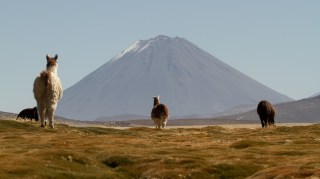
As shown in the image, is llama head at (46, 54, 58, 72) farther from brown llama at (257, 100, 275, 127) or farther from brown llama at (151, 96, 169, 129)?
brown llama at (257, 100, 275, 127)

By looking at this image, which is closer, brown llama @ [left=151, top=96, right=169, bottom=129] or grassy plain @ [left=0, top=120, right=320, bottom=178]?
grassy plain @ [left=0, top=120, right=320, bottom=178]

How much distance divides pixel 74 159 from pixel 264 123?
4904 centimetres

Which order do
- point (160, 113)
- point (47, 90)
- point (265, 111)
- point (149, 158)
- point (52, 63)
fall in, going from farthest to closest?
point (265, 111) → point (160, 113) → point (52, 63) → point (47, 90) → point (149, 158)

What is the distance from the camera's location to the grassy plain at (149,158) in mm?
39438

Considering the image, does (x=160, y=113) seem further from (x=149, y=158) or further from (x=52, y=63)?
(x=149, y=158)

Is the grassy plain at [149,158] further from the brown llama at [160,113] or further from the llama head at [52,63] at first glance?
the brown llama at [160,113]

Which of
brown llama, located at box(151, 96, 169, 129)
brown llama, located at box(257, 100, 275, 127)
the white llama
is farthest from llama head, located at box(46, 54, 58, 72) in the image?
brown llama, located at box(257, 100, 275, 127)

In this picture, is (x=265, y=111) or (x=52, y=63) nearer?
(x=52, y=63)

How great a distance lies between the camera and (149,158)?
46.5 metres

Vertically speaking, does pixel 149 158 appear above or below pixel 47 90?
below

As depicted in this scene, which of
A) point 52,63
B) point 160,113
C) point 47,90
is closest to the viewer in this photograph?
point 47,90

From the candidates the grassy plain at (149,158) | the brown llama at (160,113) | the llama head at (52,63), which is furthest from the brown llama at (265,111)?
the llama head at (52,63)

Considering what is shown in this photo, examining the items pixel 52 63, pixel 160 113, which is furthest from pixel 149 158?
pixel 160 113

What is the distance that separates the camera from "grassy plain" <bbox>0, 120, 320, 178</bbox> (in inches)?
1553
